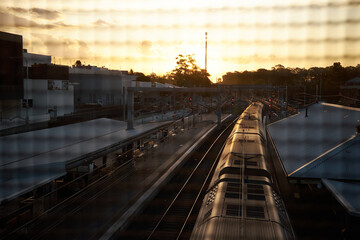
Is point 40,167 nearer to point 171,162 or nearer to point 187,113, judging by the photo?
point 171,162

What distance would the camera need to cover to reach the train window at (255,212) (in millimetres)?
1082

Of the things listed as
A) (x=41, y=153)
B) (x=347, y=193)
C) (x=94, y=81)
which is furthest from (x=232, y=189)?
(x=94, y=81)

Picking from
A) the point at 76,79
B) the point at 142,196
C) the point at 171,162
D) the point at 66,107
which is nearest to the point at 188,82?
the point at 76,79

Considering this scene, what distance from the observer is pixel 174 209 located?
98.3 inches

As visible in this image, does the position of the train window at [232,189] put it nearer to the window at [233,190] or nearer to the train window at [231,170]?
the window at [233,190]

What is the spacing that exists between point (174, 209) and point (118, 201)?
520 mm

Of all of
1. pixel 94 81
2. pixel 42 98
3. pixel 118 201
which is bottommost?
pixel 118 201

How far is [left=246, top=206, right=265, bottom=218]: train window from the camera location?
1082mm

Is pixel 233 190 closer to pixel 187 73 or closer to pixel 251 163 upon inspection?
pixel 251 163

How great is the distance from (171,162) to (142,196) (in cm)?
125

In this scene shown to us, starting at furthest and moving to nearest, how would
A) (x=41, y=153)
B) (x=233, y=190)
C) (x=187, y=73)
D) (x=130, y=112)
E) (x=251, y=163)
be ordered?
(x=187, y=73) < (x=130, y=112) < (x=41, y=153) < (x=251, y=163) < (x=233, y=190)

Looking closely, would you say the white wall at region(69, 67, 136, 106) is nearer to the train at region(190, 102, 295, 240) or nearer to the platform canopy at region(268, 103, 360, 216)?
the platform canopy at region(268, 103, 360, 216)

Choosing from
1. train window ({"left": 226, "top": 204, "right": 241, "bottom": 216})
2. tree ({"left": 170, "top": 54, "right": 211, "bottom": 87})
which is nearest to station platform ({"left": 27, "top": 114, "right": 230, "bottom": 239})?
train window ({"left": 226, "top": 204, "right": 241, "bottom": 216})

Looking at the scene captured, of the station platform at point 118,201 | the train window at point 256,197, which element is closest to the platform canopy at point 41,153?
the station platform at point 118,201
